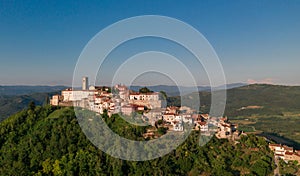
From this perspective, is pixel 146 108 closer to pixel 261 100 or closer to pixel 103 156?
pixel 103 156

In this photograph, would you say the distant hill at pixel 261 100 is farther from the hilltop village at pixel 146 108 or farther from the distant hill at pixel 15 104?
the distant hill at pixel 15 104

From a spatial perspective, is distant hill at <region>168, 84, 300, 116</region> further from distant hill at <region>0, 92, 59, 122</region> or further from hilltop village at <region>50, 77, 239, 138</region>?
distant hill at <region>0, 92, 59, 122</region>

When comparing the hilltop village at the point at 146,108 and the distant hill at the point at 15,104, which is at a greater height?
the hilltop village at the point at 146,108

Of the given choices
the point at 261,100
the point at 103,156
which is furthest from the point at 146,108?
the point at 261,100

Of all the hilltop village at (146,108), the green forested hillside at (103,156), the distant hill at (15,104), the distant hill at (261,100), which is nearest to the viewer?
the green forested hillside at (103,156)

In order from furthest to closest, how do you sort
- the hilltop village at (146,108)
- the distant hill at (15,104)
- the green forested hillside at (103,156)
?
the distant hill at (15,104)
the hilltop village at (146,108)
the green forested hillside at (103,156)

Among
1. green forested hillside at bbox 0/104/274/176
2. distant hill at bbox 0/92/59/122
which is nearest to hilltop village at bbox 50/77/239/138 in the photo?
green forested hillside at bbox 0/104/274/176

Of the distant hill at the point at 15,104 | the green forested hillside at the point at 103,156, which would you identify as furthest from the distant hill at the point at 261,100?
the distant hill at the point at 15,104
